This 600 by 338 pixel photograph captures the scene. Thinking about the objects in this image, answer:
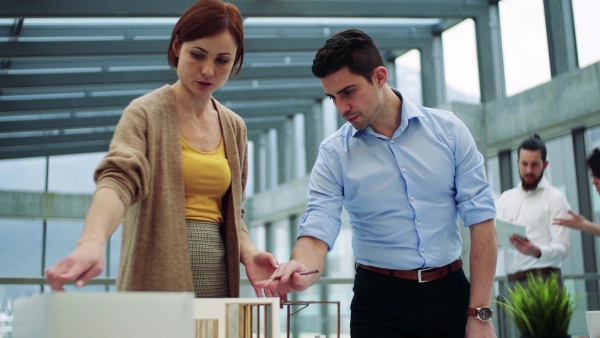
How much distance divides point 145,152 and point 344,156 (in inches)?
27.4

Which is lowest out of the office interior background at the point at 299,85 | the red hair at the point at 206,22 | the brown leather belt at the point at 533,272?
the brown leather belt at the point at 533,272

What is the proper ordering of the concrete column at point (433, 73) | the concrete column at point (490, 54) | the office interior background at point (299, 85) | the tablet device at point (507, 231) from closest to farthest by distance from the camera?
the tablet device at point (507, 231) < the office interior background at point (299, 85) < the concrete column at point (490, 54) < the concrete column at point (433, 73)

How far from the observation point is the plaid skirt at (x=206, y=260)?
5.76 ft

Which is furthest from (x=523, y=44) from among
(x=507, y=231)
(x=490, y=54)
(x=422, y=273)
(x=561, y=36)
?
(x=422, y=273)

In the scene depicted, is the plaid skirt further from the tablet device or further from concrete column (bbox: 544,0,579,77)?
concrete column (bbox: 544,0,579,77)

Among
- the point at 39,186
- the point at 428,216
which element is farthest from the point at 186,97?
the point at 39,186

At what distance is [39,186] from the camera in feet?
34.5

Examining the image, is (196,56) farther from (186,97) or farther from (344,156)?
(344,156)

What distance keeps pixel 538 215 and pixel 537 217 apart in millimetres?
19

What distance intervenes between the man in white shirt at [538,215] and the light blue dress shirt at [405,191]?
2.65 metres

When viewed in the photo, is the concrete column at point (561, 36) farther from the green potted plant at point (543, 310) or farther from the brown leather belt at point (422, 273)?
the brown leather belt at point (422, 273)

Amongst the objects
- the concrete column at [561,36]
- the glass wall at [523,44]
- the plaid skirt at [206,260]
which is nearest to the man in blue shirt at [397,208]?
the plaid skirt at [206,260]

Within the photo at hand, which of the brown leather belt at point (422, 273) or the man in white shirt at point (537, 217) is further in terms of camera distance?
the man in white shirt at point (537, 217)

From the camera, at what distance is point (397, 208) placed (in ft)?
6.88
